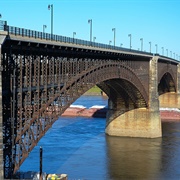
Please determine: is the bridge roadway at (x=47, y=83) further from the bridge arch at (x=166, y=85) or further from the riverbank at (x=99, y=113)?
the bridge arch at (x=166, y=85)

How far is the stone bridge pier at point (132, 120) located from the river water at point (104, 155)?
1623 millimetres

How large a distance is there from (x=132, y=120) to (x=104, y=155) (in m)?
15.6

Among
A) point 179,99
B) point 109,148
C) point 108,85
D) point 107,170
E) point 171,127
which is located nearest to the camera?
point 107,170

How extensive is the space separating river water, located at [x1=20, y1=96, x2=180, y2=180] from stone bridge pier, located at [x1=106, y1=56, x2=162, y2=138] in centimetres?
162

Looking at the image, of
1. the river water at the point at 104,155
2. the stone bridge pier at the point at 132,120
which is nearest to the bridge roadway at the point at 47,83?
the stone bridge pier at the point at 132,120

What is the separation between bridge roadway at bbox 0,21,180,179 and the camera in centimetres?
2533

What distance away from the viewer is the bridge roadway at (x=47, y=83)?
2533 cm

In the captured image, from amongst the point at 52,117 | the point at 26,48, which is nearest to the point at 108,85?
the point at 52,117

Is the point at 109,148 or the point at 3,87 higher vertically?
the point at 3,87

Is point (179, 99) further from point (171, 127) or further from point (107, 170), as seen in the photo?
point (107, 170)

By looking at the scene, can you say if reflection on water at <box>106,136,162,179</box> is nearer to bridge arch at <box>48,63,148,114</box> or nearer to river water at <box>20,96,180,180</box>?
river water at <box>20,96,180,180</box>

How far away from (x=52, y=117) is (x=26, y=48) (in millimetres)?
7536

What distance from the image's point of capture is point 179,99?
103625mm

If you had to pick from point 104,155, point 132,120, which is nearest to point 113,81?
point 132,120
